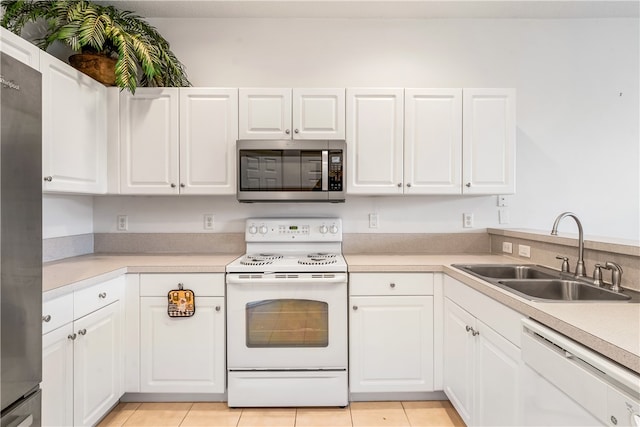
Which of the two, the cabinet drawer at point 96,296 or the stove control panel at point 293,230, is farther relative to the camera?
the stove control panel at point 293,230

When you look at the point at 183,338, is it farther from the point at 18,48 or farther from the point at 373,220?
the point at 18,48

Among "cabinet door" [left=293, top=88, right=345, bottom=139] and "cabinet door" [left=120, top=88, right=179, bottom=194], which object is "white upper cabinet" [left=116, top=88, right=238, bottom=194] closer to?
Result: "cabinet door" [left=120, top=88, right=179, bottom=194]

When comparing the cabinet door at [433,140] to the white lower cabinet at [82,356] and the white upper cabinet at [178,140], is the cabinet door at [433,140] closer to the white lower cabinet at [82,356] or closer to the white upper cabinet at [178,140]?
the white upper cabinet at [178,140]

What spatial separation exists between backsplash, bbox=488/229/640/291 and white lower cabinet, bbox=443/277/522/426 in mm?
579

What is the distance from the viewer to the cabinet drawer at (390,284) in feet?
6.89

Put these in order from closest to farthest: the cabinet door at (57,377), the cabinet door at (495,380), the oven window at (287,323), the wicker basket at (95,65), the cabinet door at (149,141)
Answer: the cabinet door at (495,380)
the cabinet door at (57,377)
the oven window at (287,323)
the wicker basket at (95,65)
the cabinet door at (149,141)

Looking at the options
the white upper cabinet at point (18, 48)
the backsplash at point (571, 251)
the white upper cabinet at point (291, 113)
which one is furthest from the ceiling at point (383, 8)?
the backsplash at point (571, 251)

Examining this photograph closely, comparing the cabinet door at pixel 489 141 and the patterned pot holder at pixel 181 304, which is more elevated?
the cabinet door at pixel 489 141

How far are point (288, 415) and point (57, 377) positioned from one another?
1.21 m

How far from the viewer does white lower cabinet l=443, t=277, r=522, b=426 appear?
1.37 m

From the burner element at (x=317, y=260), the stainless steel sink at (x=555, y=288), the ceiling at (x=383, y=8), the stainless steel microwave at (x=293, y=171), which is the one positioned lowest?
the stainless steel sink at (x=555, y=288)

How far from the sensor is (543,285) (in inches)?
67.1

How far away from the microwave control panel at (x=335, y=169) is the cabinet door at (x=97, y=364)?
1.49 m

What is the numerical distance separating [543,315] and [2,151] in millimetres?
1707
